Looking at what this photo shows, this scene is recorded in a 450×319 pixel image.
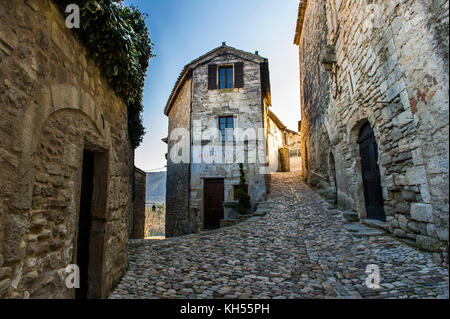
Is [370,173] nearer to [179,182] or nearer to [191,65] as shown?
[179,182]

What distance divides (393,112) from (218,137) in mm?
7855

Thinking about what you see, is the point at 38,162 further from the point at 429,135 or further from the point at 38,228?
the point at 429,135

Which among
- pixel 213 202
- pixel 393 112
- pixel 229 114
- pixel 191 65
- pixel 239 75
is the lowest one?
pixel 213 202

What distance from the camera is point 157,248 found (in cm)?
505

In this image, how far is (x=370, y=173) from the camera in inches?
217

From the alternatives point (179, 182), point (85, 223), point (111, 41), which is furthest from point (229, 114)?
point (85, 223)

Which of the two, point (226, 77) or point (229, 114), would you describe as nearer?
point (229, 114)

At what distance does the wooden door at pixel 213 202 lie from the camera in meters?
10.8

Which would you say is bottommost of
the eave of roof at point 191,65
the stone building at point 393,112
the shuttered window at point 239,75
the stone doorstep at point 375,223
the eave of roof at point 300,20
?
the stone doorstep at point 375,223

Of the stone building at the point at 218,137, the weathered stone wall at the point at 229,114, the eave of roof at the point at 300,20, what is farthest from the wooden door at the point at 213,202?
the eave of roof at the point at 300,20

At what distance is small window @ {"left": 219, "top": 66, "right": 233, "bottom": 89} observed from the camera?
1186cm

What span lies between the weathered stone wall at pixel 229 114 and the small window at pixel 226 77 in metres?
0.29

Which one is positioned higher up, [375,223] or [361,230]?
[375,223]

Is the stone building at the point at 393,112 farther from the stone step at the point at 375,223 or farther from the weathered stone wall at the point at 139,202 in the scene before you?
the weathered stone wall at the point at 139,202
